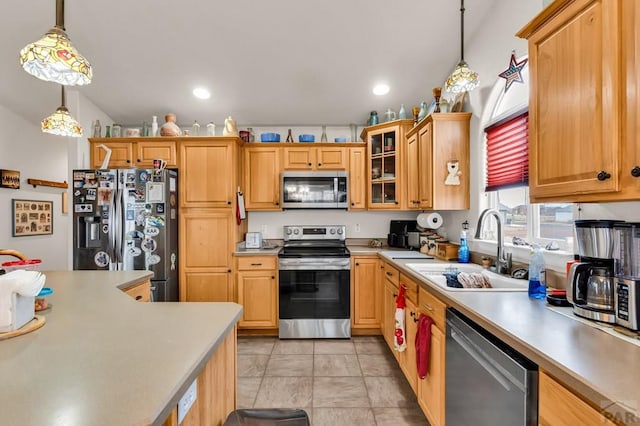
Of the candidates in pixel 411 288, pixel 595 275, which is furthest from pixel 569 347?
pixel 411 288

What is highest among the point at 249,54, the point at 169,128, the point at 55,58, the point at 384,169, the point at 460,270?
the point at 249,54

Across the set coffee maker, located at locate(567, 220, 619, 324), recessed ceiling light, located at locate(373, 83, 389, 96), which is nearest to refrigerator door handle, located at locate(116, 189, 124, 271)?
recessed ceiling light, located at locate(373, 83, 389, 96)

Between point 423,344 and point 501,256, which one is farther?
point 501,256

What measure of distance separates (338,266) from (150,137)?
8.17ft

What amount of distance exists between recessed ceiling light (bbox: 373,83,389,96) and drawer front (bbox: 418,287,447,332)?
220 cm

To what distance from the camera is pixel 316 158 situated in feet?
11.6

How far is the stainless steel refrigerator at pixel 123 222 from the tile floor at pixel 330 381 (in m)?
1.24

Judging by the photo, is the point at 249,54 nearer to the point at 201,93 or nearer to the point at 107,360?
the point at 201,93

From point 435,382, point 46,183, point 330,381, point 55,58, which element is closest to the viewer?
point 55,58

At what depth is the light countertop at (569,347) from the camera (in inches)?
27.4

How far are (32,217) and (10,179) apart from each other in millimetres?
596

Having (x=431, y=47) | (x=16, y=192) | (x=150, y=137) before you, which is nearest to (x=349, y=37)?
(x=431, y=47)

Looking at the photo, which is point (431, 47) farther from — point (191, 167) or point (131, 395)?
point (131, 395)

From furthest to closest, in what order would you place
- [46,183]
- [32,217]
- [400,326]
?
[46,183]
[32,217]
[400,326]
